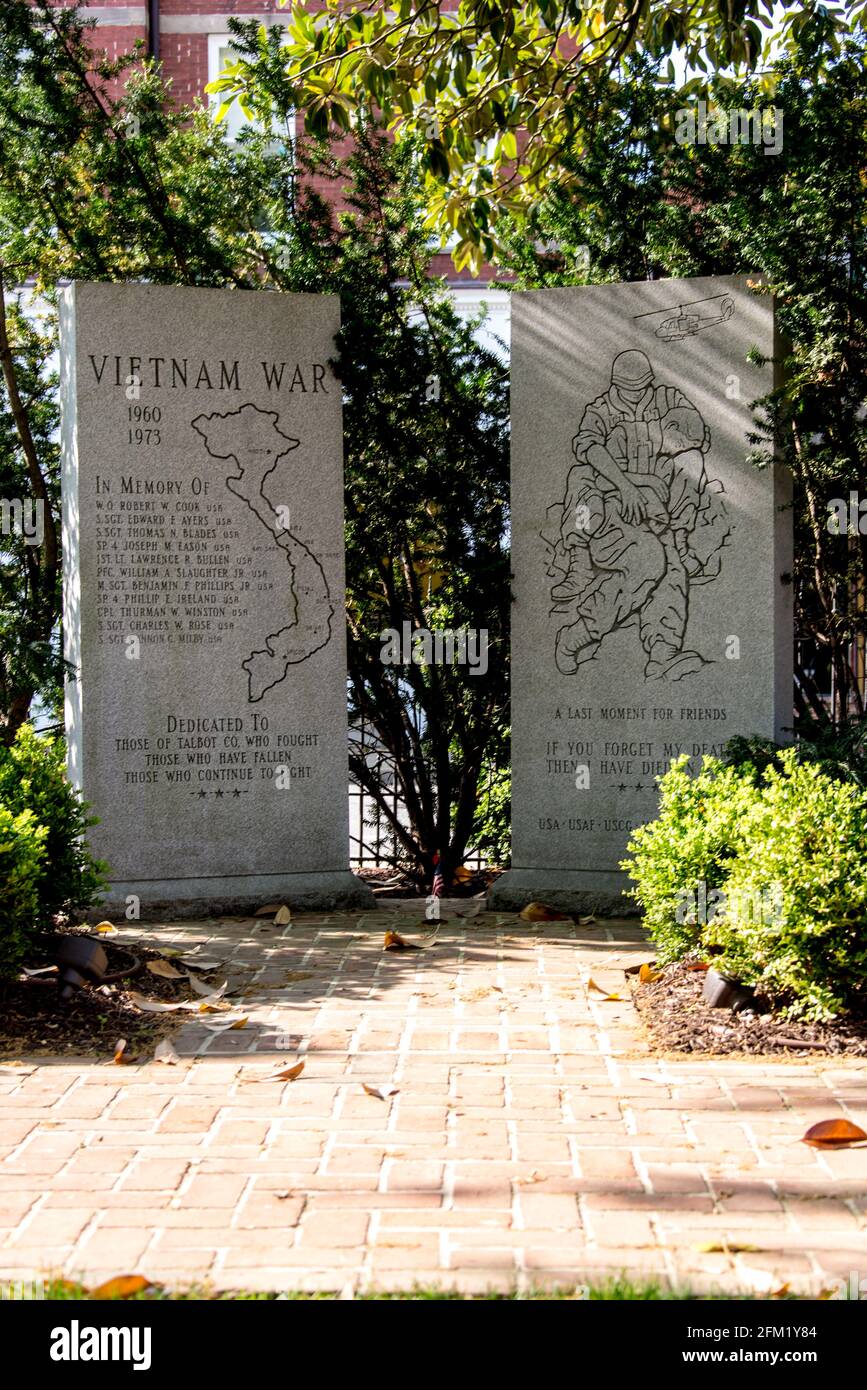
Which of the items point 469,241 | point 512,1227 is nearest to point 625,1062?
point 512,1227

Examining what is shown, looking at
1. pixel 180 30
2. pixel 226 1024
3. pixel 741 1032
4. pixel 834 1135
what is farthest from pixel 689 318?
pixel 180 30

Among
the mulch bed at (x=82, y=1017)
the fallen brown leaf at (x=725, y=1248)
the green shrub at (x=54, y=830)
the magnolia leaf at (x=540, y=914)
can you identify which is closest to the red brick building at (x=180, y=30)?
the magnolia leaf at (x=540, y=914)

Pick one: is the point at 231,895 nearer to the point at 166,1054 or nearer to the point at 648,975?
the point at 648,975

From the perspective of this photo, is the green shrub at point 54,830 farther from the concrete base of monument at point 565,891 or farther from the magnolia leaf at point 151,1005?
the concrete base of monument at point 565,891

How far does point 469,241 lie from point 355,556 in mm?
2148

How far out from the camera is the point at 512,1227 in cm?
346

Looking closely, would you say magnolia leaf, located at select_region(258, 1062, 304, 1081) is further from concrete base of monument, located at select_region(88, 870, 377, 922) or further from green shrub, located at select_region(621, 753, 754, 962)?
concrete base of monument, located at select_region(88, 870, 377, 922)

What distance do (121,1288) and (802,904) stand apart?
279 centimetres

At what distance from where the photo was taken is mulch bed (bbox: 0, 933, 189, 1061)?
5.16 m

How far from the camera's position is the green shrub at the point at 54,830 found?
6.05 m

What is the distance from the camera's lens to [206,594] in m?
7.86

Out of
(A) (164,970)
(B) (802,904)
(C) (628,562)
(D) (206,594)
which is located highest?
(C) (628,562)

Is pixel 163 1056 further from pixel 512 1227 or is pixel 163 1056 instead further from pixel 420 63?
pixel 420 63
